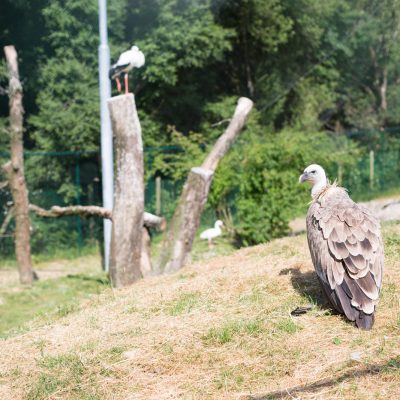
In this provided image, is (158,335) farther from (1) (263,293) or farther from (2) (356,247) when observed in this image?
(2) (356,247)

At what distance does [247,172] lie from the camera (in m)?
14.9

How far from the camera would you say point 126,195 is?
9742mm

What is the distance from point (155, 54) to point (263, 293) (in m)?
13.5

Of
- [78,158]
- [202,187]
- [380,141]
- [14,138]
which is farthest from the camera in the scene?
[380,141]

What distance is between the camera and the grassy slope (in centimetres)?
499

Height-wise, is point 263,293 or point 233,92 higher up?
point 233,92

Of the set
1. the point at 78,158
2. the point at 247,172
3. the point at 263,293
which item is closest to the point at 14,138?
the point at 78,158

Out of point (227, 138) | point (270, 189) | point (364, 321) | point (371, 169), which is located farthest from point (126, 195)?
point (371, 169)

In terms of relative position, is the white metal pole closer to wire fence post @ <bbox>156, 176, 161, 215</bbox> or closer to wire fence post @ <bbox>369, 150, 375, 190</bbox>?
wire fence post @ <bbox>156, 176, 161, 215</bbox>

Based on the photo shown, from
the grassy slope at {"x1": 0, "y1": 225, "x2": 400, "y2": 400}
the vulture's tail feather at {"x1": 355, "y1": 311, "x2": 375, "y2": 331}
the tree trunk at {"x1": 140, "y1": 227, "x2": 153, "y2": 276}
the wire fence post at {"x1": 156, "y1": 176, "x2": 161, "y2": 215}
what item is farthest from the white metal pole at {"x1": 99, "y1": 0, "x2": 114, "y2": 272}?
the vulture's tail feather at {"x1": 355, "y1": 311, "x2": 375, "y2": 331}

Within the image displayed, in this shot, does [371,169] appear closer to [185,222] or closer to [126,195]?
[185,222]

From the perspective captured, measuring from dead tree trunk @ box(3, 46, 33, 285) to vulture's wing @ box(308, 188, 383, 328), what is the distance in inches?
305

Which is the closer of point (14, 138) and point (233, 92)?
point (14, 138)

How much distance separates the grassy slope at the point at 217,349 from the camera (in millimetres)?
4988
